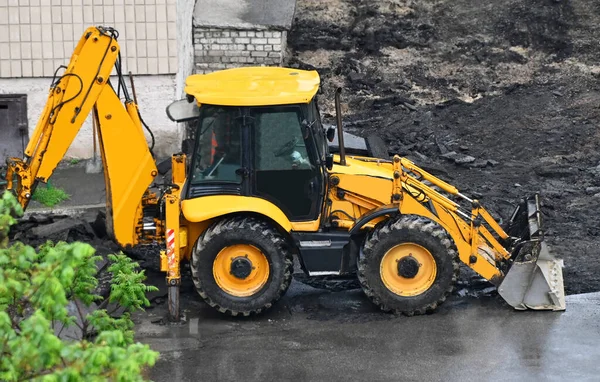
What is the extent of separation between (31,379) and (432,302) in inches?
223

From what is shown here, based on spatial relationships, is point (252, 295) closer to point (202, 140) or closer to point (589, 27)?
point (202, 140)

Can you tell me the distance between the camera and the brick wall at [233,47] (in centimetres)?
1758

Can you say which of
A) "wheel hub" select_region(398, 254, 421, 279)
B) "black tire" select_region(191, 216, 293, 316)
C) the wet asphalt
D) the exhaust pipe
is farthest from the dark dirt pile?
"black tire" select_region(191, 216, 293, 316)

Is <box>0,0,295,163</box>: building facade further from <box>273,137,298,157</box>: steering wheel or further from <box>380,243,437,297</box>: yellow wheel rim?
<box>380,243,437,297</box>: yellow wheel rim

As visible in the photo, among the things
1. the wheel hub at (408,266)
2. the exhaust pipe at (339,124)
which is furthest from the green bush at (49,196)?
the wheel hub at (408,266)

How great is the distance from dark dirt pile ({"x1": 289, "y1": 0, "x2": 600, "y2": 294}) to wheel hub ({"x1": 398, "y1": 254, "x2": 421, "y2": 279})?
2180mm

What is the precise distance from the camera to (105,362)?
5.41 m

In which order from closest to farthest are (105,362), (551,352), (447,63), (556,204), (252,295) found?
(105,362) < (551,352) < (252,295) < (556,204) < (447,63)

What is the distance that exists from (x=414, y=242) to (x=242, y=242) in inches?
66.4

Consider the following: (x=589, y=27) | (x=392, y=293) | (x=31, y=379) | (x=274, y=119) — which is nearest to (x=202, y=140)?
(x=274, y=119)

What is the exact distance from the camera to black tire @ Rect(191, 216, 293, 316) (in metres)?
10.4

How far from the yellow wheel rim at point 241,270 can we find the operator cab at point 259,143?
53cm

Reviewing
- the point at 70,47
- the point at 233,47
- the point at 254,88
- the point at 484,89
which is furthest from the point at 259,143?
the point at 484,89

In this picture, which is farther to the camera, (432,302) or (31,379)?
(432,302)
